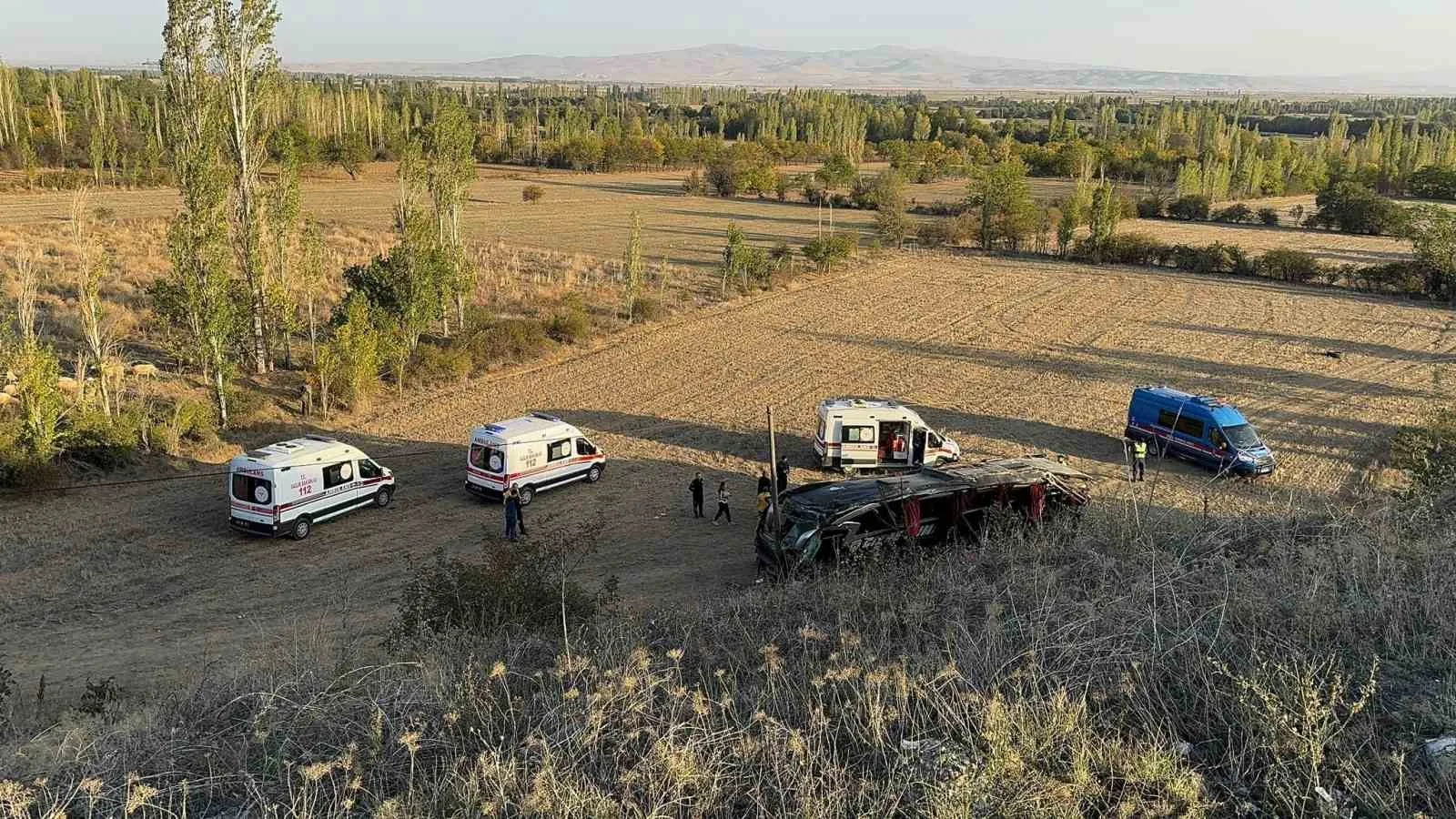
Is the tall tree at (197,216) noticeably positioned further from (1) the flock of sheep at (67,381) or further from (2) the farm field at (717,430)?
(2) the farm field at (717,430)

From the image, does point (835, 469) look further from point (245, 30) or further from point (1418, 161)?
point (1418, 161)

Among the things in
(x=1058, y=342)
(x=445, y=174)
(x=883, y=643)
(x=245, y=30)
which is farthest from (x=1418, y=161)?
(x=883, y=643)

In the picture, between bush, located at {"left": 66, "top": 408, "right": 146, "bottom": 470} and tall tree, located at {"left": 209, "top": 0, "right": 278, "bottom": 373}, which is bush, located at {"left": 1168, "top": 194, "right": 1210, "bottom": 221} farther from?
bush, located at {"left": 66, "top": 408, "right": 146, "bottom": 470}

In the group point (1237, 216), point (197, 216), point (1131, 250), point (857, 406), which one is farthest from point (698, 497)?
point (1237, 216)

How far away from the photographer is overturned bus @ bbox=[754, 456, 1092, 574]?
11.5m

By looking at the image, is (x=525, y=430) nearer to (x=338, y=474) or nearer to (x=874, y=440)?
(x=338, y=474)

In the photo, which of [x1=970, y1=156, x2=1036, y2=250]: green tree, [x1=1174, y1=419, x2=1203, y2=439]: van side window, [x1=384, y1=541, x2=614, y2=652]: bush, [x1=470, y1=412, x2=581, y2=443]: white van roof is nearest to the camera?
[x1=384, y1=541, x2=614, y2=652]: bush

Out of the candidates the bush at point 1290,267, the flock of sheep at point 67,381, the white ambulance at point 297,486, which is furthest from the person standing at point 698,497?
the bush at point 1290,267

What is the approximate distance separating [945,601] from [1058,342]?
939 inches

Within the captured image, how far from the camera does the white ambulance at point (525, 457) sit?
1672 centimetres

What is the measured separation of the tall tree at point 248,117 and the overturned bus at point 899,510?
1676 cm

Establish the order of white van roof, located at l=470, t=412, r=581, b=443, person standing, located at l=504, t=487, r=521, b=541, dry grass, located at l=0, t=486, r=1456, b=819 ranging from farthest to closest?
white van roof, located at l=470, t=412, r=581, b=443, person standing, located at l=504, t=487, r=521, b=541, dry grass, located at l=0, t=486, r=1456, b=819

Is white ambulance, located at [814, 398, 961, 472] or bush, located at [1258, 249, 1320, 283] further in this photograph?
bush, located at [1258, 249, 1320, 283]

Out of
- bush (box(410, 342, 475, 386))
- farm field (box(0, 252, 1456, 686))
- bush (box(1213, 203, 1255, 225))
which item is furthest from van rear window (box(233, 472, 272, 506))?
bush (box(1213, 203, 1255, 225))
